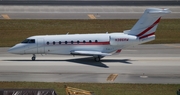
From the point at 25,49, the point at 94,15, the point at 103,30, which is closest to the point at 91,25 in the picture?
the point at 103,30

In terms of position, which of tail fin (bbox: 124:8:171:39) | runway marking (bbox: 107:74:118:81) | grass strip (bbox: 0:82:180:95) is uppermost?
tail fin (bbox: 124:8:171:39)

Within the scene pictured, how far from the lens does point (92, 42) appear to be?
4506cm

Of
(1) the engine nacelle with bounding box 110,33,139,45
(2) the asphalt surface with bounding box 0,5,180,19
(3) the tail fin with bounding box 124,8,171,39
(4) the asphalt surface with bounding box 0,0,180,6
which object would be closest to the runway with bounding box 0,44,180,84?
(1) the engine nacelle with bounding box 110,33,139,45

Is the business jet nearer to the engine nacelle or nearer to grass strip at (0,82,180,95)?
the engine nacelle

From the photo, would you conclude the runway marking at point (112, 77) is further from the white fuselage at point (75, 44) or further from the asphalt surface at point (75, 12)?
the asphalt surface at point (75, 12)

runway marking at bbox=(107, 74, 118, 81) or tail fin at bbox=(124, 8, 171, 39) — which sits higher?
tail fin at bbox=(124, 8, 171, 39)

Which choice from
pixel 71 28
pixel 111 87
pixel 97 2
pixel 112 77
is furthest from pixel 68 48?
pixel 97 2

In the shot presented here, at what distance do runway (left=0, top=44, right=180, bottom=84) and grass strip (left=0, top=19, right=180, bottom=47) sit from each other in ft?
30.0

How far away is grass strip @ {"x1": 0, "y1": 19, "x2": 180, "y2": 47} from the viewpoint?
60216 mm

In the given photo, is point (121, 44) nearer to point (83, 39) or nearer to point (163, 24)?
point (83, 39)

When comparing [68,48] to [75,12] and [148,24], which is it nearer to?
[148,24]

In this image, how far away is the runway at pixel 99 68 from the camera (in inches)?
1457

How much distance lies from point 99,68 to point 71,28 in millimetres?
25267

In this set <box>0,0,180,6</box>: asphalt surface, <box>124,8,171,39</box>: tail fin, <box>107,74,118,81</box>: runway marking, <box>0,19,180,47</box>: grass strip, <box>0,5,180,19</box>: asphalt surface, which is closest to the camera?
<box>107,74,118,81</box>: runway marking
